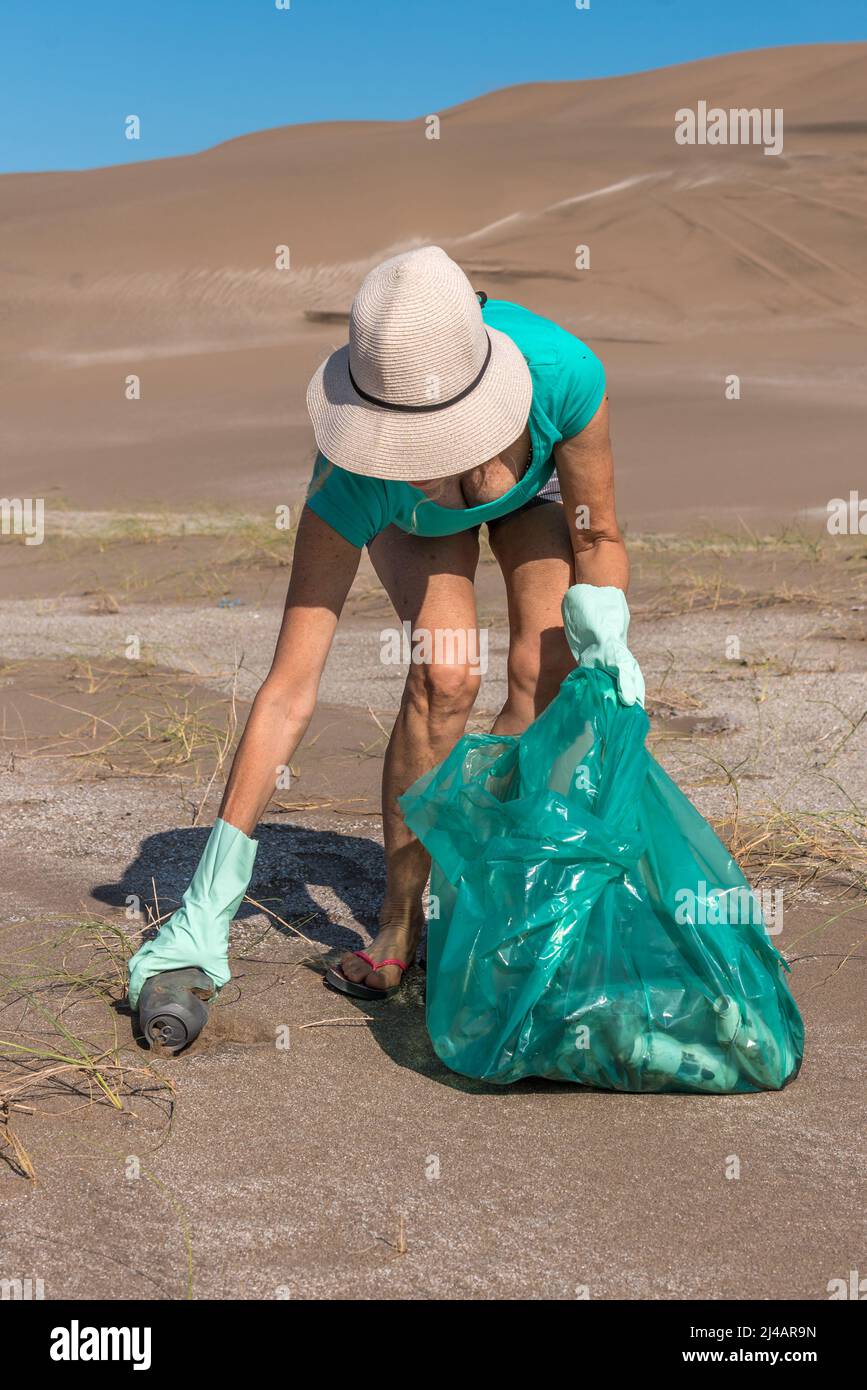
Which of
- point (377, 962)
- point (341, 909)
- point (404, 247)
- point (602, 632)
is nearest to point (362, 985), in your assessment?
point (377, 962)

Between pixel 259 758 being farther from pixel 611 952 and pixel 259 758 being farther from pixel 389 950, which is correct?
pixel 611 952

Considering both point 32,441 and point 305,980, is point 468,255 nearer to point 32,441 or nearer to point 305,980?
point 32,441

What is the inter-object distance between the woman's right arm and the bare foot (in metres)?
0.31

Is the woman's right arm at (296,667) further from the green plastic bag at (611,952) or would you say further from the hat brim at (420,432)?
the green plastic bag at (611,952)

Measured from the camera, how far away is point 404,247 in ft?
68.5

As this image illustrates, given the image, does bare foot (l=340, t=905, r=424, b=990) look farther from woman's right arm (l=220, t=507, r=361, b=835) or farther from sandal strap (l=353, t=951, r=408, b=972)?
woman's right arm (l=220, t=507, r=361, b=835)

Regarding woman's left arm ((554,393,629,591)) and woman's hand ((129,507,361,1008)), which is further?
woman's left arm ((554,393,629,591))

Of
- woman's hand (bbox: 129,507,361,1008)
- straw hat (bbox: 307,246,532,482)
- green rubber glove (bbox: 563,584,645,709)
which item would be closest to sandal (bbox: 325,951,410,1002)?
woman's hand (bbox: 129,507,361,1008)

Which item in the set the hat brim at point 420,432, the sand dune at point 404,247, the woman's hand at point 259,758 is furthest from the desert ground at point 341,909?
the sand dune at point 404,247

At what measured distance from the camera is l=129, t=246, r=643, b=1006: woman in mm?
1924

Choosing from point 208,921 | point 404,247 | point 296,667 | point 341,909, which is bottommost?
point 341,909

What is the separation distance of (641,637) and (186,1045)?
312 centimetres

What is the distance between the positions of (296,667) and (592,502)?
1.79ft

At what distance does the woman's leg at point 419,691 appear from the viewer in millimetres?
2268
